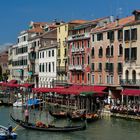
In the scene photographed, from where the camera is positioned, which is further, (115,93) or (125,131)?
(115,93)

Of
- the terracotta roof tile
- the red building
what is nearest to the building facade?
the red building

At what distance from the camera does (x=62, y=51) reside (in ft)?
194

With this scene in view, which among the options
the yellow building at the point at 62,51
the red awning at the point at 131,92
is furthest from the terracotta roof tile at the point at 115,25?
the yellow building at the point at 62,51

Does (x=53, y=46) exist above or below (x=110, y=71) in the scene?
above

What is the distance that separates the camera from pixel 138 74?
42.8 meters

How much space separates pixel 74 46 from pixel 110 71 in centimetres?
904

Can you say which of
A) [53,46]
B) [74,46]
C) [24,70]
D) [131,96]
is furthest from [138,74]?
[24,70]

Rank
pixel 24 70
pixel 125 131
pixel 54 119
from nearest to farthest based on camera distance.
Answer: pixel 125 131, pixel 54 119, pixel 24 70

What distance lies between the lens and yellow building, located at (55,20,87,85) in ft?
190

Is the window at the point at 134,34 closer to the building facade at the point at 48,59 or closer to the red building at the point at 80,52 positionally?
the red building at the point at 80,52

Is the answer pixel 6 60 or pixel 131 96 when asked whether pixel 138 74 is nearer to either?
pixel 131 96

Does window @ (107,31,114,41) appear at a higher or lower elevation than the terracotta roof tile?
lower

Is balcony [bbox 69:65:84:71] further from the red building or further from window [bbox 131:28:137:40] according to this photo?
window [bbox 131:28:137:40]

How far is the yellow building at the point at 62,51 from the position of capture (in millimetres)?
58000
